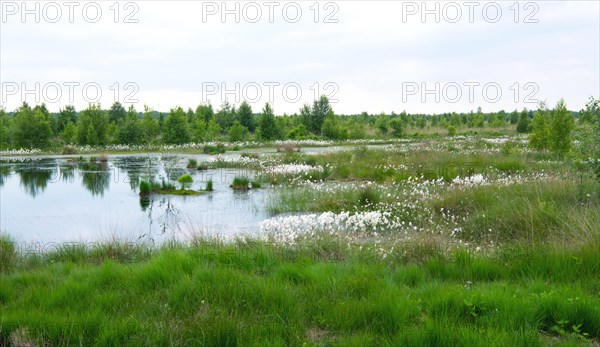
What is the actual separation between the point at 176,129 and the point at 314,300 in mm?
44525

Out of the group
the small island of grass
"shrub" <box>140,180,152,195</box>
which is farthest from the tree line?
"shrub" <box>140,180,152,195</box>

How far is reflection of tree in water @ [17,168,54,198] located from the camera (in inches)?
734

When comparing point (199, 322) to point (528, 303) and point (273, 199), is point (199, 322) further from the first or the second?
point (273, 199)

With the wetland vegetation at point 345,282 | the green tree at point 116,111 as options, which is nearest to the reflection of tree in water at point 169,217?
the wetland vegetation at point 345,282

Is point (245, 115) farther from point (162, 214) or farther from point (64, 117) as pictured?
point (162, 214)

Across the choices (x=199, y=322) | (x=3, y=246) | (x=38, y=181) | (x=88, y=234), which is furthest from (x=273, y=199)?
(x=38, y=181)

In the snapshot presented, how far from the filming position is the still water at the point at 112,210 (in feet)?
35.0

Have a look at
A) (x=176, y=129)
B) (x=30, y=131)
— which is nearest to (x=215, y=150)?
(x=176, y=129)

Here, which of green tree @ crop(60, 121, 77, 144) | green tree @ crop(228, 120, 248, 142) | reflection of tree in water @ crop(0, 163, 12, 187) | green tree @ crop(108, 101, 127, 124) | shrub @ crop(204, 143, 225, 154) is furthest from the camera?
green tree @ crop(108, 101, 127, 124)

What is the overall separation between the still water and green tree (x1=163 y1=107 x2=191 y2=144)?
79.6 ft

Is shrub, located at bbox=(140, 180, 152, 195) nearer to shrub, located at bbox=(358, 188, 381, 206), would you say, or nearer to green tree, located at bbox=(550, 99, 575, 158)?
shrub, located at bbox=(358, 188, 381, 206)

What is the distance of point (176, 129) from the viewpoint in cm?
4741

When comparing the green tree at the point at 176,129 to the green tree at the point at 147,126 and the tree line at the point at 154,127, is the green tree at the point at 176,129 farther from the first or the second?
the green tree at the point at 147,126

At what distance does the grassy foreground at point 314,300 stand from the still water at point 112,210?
2739 millimetres
